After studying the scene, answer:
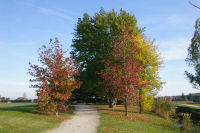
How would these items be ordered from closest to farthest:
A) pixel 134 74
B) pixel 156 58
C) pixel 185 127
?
pixel 185 127, pixel 134 74, pixel 156 58

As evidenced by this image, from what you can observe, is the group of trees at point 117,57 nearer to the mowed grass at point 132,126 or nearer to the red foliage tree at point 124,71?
the red foliage tree at point 124,71

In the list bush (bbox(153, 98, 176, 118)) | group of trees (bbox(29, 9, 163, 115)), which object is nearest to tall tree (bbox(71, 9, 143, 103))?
group of trees (bbox(29, 9, 163, 115))

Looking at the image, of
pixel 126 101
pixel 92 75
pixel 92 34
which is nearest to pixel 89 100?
pixel 92 75

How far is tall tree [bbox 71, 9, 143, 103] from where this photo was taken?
80.3 feet

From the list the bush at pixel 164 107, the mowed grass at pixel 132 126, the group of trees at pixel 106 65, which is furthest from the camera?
the bush at pixel 164 107

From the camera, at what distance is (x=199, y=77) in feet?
101

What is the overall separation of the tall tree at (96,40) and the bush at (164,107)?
7.37 m

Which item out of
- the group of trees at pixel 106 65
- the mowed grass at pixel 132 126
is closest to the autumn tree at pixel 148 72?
the group of trees at pixel 106 65

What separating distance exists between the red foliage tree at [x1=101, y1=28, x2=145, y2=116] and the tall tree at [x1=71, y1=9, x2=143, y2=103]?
10.9 feet

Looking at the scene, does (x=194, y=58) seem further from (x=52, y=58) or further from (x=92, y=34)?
(x=52, y=58)

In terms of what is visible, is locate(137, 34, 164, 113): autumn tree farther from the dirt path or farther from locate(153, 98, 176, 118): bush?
the dirt path

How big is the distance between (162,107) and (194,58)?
12.8 metres

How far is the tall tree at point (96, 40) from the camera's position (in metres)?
24.5

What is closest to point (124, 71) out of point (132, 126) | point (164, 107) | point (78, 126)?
point (132, 126)
